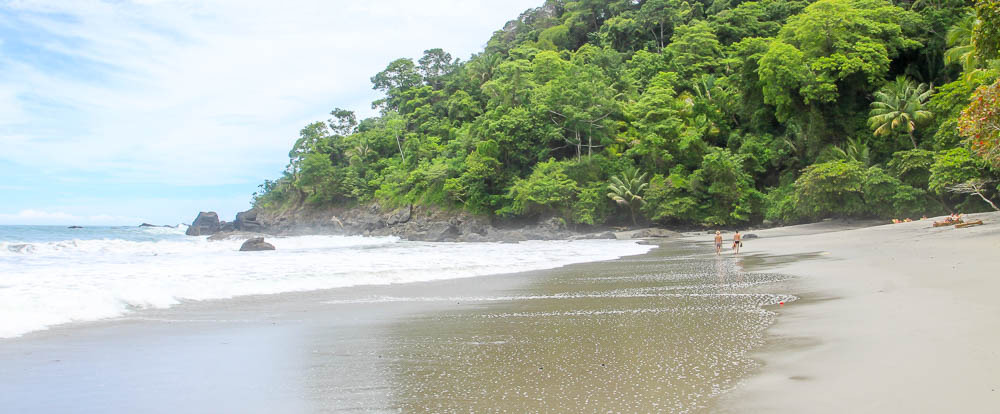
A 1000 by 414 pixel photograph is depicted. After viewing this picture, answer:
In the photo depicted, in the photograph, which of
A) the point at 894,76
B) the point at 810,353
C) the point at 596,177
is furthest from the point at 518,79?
the point at 810,353

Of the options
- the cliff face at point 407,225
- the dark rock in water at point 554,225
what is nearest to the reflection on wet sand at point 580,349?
the cliff face at point 407,225

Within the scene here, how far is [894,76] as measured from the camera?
98.0ft

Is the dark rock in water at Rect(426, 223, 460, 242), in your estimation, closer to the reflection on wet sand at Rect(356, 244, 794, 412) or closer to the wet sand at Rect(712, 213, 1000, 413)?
the reflection on wet sand at Rect(356, 244, 794, 412)

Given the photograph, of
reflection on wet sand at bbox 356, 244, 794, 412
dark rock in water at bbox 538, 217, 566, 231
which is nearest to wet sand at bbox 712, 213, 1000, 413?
reflection on wet sand at bbox 356, 244, 794, 412

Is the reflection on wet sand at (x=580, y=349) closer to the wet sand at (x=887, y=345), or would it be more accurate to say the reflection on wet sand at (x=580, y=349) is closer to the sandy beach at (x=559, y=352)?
the sandy beach at (x=559, y=352)

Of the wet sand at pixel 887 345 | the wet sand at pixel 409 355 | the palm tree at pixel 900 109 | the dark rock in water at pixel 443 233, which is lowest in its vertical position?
the wet sand at pixel 409 355

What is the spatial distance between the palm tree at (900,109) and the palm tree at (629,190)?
37.6 ft

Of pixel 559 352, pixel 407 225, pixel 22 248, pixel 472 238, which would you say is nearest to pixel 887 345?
pixel 559 352

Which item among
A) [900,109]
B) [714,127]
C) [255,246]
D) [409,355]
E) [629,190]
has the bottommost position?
[409,355]

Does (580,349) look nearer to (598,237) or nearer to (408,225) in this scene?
(598,237)

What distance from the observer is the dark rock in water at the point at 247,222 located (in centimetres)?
5396

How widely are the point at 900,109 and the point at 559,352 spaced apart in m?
28.2

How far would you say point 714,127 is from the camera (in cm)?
3459

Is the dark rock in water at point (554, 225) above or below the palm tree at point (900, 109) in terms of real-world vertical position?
below
